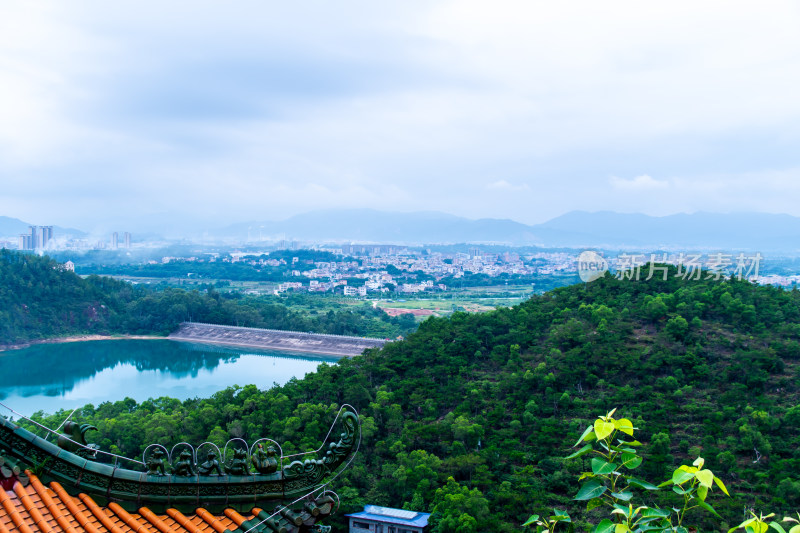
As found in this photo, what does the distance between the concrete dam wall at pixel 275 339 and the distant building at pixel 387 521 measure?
16.5 m

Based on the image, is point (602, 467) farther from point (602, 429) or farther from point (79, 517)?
point (79, 517)

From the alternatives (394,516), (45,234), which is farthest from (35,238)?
(394,516)

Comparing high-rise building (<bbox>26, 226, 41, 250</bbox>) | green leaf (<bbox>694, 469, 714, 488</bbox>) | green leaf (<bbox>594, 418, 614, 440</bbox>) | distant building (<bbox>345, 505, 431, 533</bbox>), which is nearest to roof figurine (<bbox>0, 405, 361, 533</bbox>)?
green leaf (<bbox>594, 418, 614, 440</bbox>)

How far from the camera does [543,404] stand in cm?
1064

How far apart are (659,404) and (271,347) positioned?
20.2 metres

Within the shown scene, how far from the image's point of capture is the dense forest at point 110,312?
28.9 m

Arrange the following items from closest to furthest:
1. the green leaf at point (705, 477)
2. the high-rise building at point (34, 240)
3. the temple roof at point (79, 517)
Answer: the green leaf at point (705, 477) < the temple roof at point (79, 517) < the high-rise building at point (34, 240)

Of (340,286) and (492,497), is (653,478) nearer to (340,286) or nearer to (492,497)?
(492,497)

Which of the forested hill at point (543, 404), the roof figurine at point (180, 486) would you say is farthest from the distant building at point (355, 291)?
the roof figurine at point (180, 486)

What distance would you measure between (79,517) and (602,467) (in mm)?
1829

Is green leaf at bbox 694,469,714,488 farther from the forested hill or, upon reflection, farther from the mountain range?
the mountain range

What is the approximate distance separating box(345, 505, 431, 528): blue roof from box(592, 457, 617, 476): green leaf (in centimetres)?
675

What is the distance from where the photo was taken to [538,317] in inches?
566

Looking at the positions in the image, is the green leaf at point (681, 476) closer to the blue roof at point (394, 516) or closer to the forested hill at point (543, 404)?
the forested hill at point (543, 404)
